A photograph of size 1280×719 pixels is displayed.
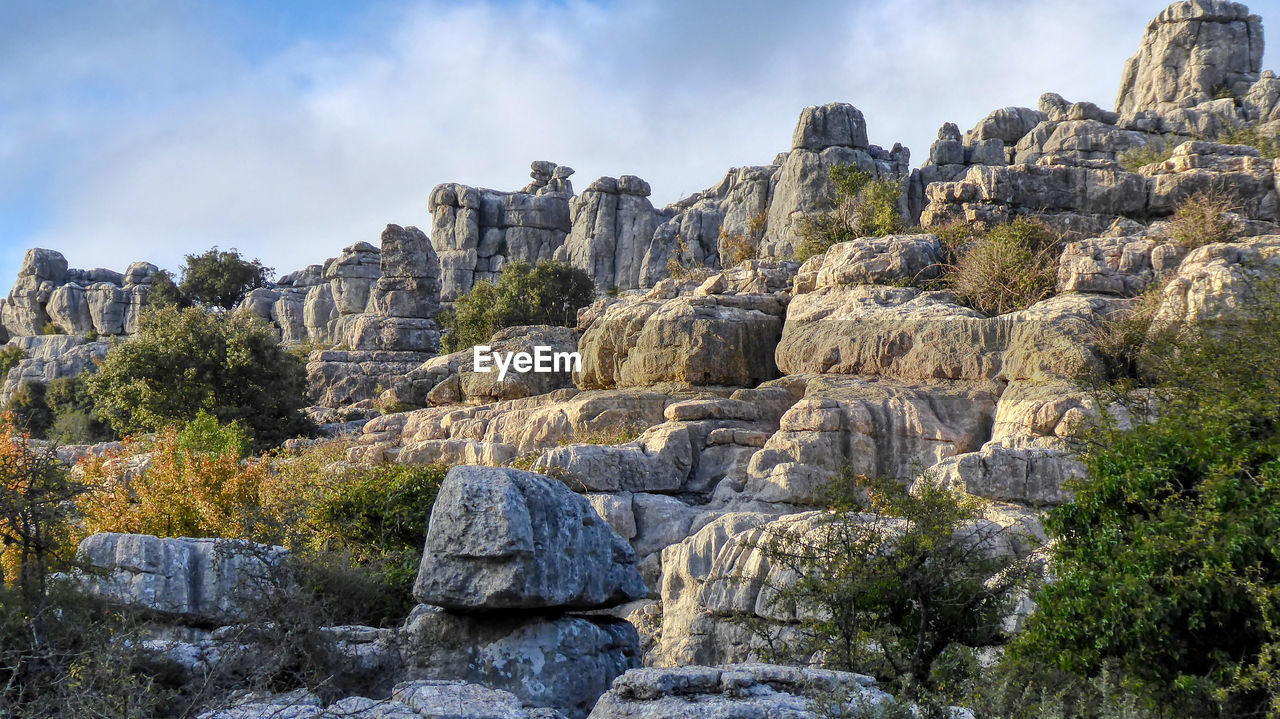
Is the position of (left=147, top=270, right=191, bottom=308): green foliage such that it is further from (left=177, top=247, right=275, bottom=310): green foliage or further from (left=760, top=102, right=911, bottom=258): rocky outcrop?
(left=760, top=102, right=911, bottom=258): rocky outcrop

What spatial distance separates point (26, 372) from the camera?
175 feet

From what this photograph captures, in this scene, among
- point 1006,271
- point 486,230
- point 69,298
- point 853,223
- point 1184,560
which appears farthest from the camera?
point 69,298

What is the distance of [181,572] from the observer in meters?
8.62

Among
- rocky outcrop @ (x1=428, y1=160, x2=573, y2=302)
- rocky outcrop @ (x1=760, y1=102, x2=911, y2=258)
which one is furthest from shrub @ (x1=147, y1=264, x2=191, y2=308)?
rocky outcrop @ (x1=760, y1=102, x2=911, y2=258)

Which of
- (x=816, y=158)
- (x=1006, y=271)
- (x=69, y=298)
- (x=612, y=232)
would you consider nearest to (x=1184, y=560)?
(x=1006, y=271)

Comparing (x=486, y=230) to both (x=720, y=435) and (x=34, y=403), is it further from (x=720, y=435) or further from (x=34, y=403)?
(x=720, y=435)

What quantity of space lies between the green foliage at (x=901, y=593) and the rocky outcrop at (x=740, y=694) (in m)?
1.95

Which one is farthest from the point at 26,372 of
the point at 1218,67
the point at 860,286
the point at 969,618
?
the point at 1218,67

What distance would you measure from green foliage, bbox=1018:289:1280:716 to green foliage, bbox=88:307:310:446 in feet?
74.2

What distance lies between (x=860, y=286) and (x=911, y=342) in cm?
239

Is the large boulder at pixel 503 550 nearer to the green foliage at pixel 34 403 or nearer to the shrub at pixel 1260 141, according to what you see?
the shrub at pixel 1260 141

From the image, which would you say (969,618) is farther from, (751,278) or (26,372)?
(26,372)

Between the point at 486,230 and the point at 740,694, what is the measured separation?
56.1 meters

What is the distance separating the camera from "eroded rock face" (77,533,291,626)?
8172mm
